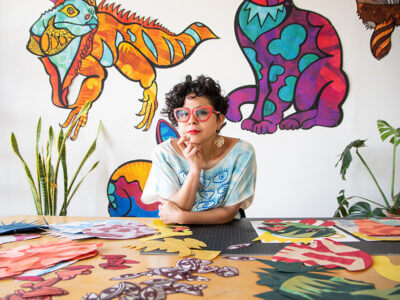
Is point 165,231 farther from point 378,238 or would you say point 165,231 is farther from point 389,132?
point 389,132

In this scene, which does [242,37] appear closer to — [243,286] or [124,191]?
[124,191]

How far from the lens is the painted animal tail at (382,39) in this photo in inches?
103

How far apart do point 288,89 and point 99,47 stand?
1754mm

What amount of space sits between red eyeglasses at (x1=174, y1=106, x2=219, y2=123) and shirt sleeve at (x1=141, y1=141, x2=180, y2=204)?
22cm

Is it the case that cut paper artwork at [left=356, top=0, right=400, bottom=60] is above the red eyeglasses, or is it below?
above

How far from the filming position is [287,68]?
2645 mm

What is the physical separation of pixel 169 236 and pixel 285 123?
1.94 metres

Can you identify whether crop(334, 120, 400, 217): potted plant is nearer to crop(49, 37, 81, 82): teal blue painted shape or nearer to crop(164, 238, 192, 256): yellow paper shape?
crop(164, 238, 192, 256): yellow paper shape

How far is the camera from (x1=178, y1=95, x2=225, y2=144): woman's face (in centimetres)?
133

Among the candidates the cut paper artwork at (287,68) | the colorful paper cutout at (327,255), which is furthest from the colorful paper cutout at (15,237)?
the cut paper artwork at (287,68)

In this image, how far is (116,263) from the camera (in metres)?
0.74

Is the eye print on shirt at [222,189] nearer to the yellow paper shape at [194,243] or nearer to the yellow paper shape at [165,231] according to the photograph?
the yellow paper shape at [165,231]

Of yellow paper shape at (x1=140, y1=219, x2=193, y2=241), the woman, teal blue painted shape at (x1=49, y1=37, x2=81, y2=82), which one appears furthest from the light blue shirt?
teal blue painted shape at (x1=49, y1=37, x2=81, y2=82)

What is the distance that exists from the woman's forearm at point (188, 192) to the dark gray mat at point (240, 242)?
15cm
